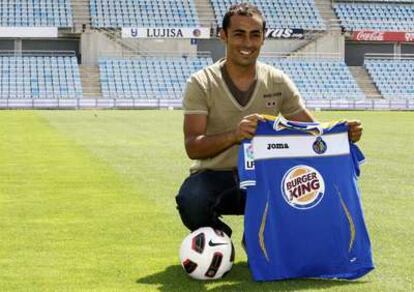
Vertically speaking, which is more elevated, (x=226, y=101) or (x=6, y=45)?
(x=226, y=101)

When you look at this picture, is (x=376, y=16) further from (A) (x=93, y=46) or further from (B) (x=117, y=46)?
(A) (x=93, y=46)

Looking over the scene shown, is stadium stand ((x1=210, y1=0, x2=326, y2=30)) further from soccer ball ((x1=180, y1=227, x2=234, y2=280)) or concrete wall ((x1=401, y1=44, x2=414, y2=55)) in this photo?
soccer ball ((x1=180, y1=227, x2=234, y2=280))

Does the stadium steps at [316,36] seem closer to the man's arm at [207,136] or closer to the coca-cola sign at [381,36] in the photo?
the coca-cola sign at [381,36]

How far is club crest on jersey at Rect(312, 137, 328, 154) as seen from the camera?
5773 millimetres

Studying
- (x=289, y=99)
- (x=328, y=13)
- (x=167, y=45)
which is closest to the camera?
(x=289, y=99)

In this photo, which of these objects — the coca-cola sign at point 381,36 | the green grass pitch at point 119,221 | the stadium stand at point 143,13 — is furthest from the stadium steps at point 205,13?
the green grass pitch at point 119,221

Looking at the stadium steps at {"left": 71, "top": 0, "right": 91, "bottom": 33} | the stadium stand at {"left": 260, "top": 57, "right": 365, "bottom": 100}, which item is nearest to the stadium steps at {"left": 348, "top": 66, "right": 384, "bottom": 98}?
the stadium stand at {"left": 260, "top": 57, "right": 365, "bottom": 100}

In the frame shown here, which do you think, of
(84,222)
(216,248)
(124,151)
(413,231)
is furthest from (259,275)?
(124,151)

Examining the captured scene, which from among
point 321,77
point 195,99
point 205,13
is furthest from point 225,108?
point 205,13

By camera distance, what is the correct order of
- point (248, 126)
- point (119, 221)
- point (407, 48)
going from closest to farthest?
1. point (248, 126)
2. point (119, 221)
3. point (407, 48)

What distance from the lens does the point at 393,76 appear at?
162 feet

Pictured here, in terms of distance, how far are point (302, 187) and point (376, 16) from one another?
162 feet

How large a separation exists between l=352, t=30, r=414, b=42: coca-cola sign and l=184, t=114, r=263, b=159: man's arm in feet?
149

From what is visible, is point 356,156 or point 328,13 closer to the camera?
point 356,156
